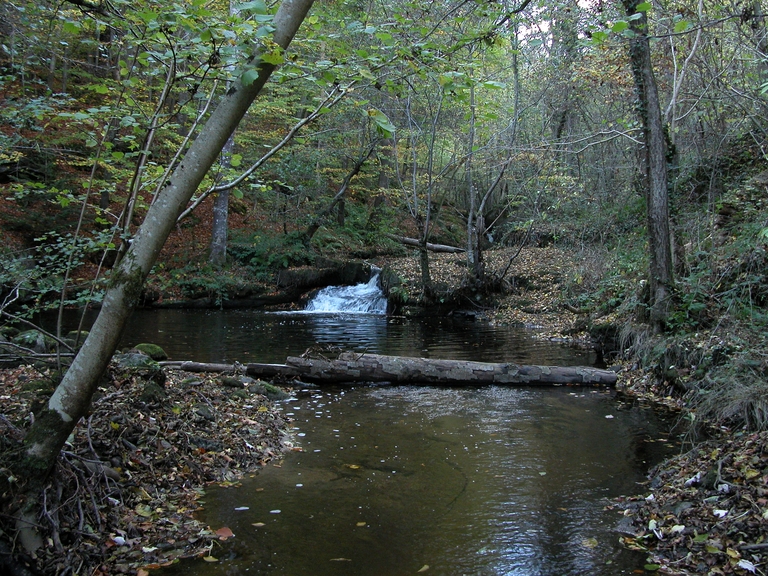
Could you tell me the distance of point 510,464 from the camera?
19.0 feet

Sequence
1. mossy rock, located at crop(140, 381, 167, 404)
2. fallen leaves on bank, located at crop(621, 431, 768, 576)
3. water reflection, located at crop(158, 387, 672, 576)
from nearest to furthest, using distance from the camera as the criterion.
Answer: fallen leaves on bank, located at crop(621, 431, 768, 576), water reflection, located at crop(158, 387, 672, 576), mossy rock, located at crop(140, 381, 167, 404)

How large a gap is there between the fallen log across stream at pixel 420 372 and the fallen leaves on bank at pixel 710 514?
406 centimetres

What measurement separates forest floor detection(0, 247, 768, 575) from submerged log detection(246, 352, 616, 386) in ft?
7.32

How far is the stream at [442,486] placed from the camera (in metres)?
3.92

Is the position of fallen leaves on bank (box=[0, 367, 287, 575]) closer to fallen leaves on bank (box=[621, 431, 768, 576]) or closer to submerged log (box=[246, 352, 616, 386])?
submerged log (box=[246, 352, 616, 386])

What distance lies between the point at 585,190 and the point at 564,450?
1218 cm

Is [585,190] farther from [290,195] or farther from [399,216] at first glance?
[399,216]

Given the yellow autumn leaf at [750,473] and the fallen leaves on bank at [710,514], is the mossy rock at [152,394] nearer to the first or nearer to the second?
the fallen leaves on bank at [710,514]

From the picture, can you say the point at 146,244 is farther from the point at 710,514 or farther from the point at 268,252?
the point at 268,252

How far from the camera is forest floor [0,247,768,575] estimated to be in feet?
11.8

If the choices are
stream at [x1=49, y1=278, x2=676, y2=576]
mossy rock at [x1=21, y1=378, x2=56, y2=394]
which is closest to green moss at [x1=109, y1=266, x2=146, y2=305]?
mossy rock at [x1=21, y1=378, x2=56, y2=394]

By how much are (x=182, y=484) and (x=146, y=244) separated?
8.70 feet

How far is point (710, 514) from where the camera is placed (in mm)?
4043

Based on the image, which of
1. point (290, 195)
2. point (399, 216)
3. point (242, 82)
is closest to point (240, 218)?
point (290, 195)
